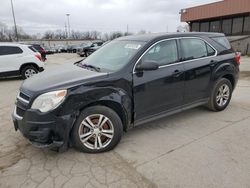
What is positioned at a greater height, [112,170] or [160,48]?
[160,48]

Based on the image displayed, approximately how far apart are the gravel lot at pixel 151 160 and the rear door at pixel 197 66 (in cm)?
58

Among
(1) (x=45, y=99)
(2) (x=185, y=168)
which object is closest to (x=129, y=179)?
(2) (x=185, y=168)

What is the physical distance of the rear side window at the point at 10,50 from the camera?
9.28 metres

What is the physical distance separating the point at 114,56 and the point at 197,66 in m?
1.57

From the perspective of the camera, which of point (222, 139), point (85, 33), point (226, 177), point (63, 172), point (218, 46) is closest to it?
point (226, 177)

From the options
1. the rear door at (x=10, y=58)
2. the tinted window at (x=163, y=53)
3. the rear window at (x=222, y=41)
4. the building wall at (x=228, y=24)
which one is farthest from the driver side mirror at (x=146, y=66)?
the building wall at (x=228, y=24)

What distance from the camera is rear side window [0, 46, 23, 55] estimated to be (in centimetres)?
928

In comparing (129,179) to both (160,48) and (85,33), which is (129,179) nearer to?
(160,48)

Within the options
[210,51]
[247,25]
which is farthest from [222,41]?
[247,25]

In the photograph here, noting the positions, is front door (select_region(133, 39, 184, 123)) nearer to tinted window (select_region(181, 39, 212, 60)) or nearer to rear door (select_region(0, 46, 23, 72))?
tinted window (select_region(181, 39, 212, 60))

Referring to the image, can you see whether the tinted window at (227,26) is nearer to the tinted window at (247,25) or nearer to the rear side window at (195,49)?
the tinted window at (247,25)

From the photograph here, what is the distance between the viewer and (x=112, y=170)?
2.85 metres

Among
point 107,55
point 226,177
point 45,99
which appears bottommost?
point 226,177

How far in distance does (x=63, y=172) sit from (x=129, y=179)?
860 millimetres
